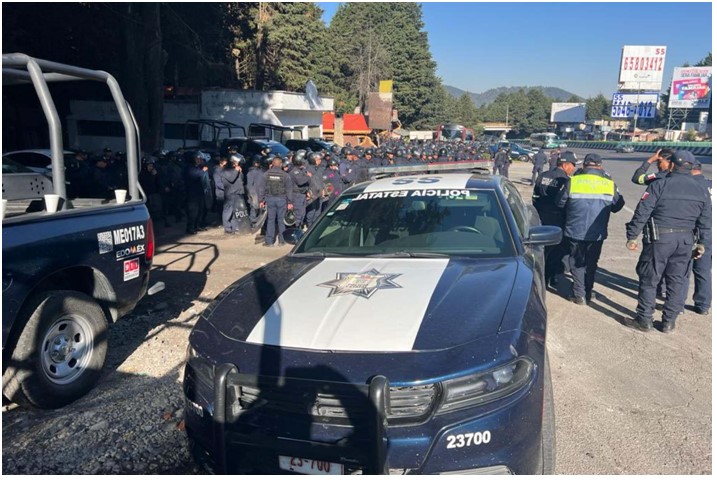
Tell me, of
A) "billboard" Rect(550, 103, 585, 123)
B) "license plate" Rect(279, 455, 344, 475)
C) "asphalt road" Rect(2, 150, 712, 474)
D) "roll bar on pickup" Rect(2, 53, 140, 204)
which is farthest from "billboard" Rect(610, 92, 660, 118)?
"license plate" Rect(279, 455, 344, 475)

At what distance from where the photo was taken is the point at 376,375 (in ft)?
7.86

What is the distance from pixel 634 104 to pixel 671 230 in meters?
94.6

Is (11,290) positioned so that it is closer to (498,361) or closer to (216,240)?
(498,361)

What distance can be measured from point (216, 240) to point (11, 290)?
24.6 ft

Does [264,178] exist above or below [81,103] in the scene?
below

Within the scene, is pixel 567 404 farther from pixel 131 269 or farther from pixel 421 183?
pixel 131 269

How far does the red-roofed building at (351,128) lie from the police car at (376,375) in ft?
133

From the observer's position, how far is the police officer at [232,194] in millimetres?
11125

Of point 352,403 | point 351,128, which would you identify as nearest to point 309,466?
point 352,403

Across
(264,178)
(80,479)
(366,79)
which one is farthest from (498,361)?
(366,79)

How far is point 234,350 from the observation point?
2738 millimetres

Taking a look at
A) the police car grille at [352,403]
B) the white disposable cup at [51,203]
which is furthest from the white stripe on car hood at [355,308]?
the white disposable cup at [51,203]

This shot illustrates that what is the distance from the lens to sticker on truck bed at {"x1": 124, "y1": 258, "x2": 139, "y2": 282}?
4.55 metres

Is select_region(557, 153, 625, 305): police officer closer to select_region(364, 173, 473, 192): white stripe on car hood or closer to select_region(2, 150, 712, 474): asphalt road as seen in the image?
select_region(2, 150, 712, 474): asphalt road
